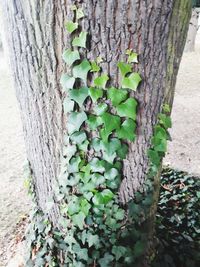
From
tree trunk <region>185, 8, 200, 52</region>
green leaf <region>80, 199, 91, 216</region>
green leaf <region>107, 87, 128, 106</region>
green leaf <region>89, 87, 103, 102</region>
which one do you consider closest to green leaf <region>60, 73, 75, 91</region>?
green leaf <region>89, 87, 103, 102</region>

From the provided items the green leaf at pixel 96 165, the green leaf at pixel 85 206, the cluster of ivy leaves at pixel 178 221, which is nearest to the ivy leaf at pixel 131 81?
the green leaf at pixel 96 165

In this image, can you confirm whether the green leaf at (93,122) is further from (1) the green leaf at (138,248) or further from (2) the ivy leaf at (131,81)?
(1) the green leaf at (138,248)

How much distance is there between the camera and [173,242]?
2.78 metres

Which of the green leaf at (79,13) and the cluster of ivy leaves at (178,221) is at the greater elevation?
the green leaf at (79,13)

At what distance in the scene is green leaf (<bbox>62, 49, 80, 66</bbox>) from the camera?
1.62 meters

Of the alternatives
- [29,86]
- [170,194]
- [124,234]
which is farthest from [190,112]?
[29,86]

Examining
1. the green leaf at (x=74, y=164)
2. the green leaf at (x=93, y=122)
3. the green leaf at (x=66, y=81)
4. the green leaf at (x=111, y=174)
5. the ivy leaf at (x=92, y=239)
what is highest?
the green leaf at (x=66, y=81)

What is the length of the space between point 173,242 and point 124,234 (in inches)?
32.3

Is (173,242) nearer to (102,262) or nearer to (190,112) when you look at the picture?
(102,262)

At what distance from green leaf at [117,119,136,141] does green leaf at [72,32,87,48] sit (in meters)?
0.51

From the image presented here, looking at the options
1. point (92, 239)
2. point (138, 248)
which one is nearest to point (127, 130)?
point (92, 239)

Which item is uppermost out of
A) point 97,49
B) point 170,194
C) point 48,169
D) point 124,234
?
point 97,49

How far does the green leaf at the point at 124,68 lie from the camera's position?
5.34 ft

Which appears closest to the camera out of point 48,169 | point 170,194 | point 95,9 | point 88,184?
point 95,9
